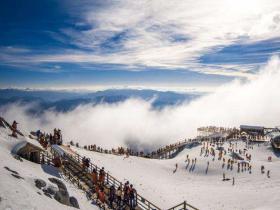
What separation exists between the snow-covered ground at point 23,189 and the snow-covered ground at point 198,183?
11.4 metres

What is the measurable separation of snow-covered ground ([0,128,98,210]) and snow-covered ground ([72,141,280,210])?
449 inches

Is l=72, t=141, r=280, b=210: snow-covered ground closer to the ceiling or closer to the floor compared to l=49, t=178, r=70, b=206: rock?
closer to the floor

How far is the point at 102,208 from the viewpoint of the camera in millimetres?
23516

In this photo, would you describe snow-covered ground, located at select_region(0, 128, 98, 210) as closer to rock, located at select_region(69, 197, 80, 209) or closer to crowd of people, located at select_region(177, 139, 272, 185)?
rock, located at select_region(69, 197, 80, 209)

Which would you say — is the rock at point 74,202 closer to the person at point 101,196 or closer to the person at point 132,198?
the person at point 101,196

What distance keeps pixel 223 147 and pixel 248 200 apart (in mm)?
32159

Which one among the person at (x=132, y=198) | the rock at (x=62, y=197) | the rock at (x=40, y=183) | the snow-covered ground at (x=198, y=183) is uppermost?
the rock at (x=40, y=183)

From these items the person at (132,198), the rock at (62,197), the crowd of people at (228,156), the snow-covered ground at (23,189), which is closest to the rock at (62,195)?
the rock at (62,197)

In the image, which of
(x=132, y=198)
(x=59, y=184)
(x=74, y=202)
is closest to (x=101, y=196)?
(x=132, y=198)

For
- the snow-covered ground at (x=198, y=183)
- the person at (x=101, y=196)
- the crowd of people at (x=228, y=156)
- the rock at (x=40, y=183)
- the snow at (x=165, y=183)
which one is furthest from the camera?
the crowd of people at (x=228, y=156)

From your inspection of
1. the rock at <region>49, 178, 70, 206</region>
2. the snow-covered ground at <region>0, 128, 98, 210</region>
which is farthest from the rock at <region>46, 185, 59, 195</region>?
the snow-covered ground at <region>0, 128, 98, 210</region>

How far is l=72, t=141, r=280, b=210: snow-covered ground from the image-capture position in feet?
113

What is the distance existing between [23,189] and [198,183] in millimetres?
32910

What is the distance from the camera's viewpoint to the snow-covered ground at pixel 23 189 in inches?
621
